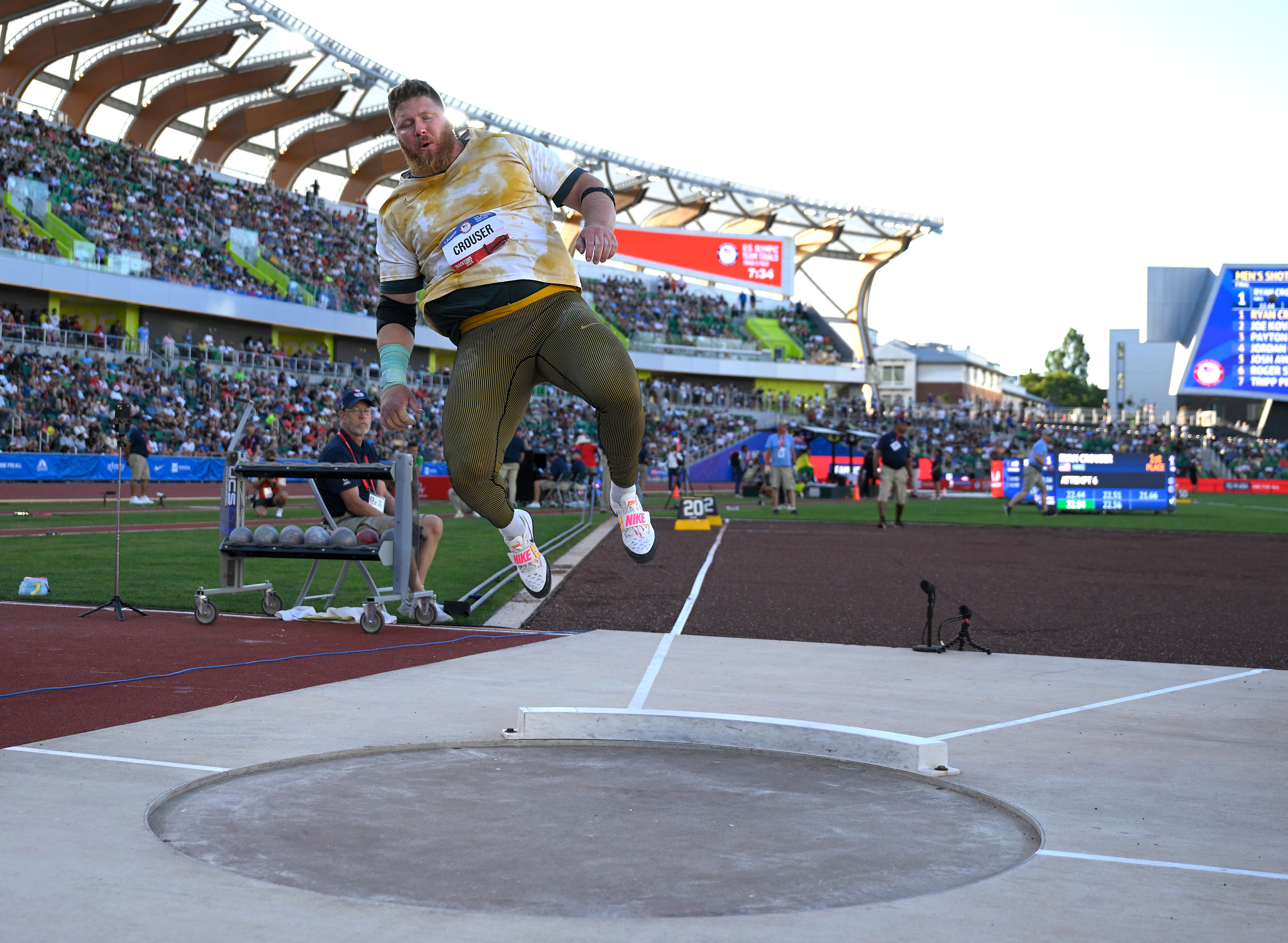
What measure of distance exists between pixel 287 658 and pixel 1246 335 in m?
56.2

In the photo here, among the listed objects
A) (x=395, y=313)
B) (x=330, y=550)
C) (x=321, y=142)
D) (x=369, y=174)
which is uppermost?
(x=321, y=142)

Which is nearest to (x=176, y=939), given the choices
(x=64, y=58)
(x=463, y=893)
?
(x=463, y=893)

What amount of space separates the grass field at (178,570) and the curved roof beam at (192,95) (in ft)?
111

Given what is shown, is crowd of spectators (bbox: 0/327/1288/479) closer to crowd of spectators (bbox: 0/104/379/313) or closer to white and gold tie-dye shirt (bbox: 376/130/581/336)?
crowd of spectators (bbox: 0/104/379/313)

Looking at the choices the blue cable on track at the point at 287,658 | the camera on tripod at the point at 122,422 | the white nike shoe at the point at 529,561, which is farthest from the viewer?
the camera on tripod at the point at 122,422

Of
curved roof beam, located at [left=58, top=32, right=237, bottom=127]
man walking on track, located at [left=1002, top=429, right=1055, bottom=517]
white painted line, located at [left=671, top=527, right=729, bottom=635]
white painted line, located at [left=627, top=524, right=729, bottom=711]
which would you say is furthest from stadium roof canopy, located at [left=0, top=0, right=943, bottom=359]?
white painted line, located at [left=627, top=524, right=729, bottom=711]

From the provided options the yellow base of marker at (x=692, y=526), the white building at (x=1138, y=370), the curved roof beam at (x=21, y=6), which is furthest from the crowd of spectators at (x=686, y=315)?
the yellow base of marker at (x=692, y=526)

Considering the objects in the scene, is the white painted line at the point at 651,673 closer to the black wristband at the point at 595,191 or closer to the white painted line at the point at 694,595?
the white painted line at the point at 694,595

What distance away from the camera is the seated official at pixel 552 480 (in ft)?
88.9

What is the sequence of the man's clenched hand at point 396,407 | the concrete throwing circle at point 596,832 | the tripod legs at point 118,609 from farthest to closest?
the tripod legs at point 118,609
the man's clenched hand at point 396,407
the concrete throwing circle at point 596,832

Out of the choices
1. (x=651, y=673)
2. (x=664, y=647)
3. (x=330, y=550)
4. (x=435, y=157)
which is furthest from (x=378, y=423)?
(x=435, y=157)

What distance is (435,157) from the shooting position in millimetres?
4539

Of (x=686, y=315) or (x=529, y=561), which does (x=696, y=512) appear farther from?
(x=686, y=315)

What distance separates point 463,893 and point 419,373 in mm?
42717
